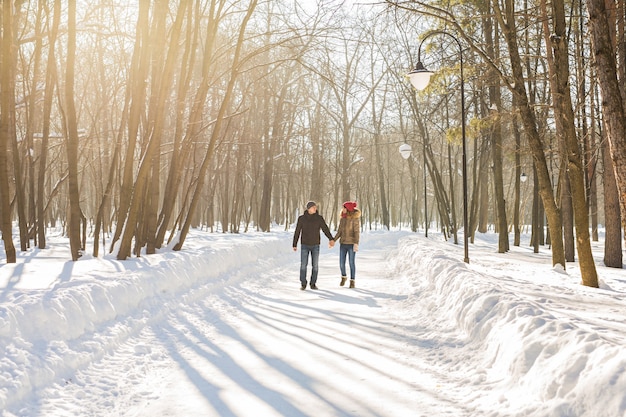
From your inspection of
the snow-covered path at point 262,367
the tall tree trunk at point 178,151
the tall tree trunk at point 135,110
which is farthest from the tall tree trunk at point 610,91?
the tall tree trunk at point 178,151

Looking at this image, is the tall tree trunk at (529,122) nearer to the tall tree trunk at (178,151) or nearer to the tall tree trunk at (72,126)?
the tall tree trunk at (178,151)

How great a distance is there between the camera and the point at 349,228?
11.6 meters

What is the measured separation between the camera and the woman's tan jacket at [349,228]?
11.6m

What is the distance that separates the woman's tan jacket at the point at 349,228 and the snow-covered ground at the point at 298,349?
7.23 feet

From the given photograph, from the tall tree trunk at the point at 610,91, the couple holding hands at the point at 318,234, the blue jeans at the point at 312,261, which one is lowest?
the blue jeans at the point at 312,261

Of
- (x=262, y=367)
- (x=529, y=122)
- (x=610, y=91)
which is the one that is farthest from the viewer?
(x=529, y=122)

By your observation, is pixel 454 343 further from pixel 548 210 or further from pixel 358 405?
pixel 548 210

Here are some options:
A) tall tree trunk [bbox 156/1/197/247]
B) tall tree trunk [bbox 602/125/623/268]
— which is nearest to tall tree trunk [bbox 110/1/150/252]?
tall tree trunk [bbox 156/1/197/247]

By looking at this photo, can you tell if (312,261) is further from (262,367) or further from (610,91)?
(610,91)

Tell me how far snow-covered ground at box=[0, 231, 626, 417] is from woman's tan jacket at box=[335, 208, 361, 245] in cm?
220

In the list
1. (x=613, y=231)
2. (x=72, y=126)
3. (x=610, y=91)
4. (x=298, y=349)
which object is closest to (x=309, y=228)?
(x=72, y=126)

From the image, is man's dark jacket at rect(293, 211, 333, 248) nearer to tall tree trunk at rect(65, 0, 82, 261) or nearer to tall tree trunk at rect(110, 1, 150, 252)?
tall tree trunk at rect(110, 1, 150, 252)

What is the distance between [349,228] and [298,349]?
5830 millimetres

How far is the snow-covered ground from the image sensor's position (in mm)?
4117
